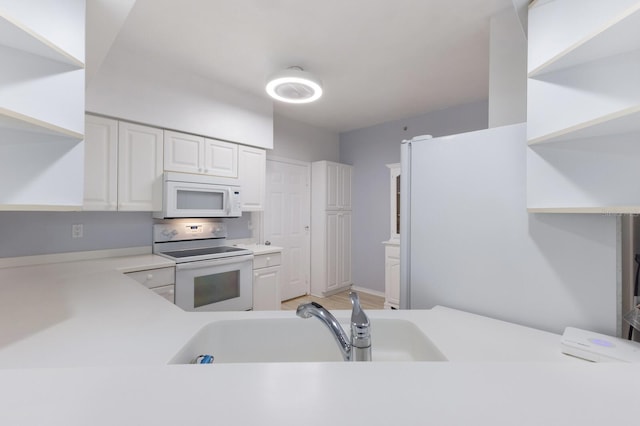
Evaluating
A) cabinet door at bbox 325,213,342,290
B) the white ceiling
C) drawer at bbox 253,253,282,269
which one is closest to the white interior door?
cabinet door at bbox 325,213,342,290

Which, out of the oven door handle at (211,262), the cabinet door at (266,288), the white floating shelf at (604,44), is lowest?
the cabinet door at (266,288)

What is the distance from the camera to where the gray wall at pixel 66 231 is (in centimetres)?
202

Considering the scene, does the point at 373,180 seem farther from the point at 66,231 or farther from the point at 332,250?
the point at 66,231

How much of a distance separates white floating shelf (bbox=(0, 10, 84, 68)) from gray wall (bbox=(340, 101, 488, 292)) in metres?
3.59

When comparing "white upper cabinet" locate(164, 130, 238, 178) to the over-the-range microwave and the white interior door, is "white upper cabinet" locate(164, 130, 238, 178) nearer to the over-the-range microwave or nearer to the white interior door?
the over-the-range microwave

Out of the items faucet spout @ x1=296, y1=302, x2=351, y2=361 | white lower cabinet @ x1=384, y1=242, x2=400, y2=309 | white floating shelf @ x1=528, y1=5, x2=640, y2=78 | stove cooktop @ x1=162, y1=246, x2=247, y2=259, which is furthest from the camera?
white lower cabinet @ x1=384, y1=242, x2=400, y2=309

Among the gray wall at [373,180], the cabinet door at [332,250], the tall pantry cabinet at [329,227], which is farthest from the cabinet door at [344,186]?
the cabinet door at [332,250]

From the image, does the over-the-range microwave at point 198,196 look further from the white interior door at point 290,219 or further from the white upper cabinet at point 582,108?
the white upper cabinet at point 582,108

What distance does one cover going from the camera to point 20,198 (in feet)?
3.15

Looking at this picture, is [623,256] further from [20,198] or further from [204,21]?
[204,21]

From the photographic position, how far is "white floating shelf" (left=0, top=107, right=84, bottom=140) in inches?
30.1

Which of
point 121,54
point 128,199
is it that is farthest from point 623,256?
point 121,54

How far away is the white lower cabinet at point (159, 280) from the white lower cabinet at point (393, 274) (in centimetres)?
245

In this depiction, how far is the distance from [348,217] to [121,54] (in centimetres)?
330
